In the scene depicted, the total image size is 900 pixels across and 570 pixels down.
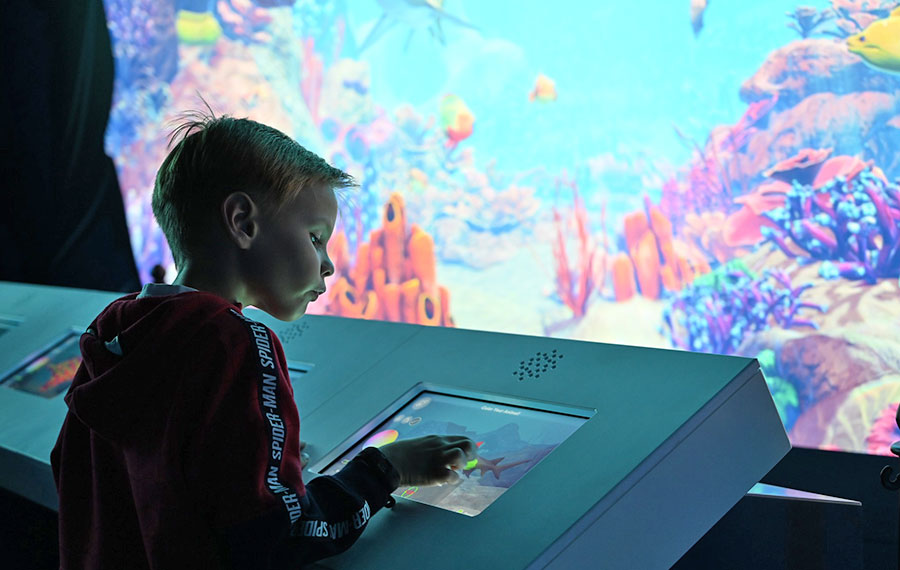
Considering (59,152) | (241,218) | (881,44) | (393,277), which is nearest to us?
(241,218)

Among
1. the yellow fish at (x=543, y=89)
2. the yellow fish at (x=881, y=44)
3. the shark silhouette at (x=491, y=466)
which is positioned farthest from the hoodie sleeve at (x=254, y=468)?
the yellow fish at (x=543, y=89)

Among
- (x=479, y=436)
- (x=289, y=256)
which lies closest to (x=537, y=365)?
(x=479, y=436)

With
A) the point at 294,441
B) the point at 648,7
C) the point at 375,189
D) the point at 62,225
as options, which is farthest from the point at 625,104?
the point at 62,225

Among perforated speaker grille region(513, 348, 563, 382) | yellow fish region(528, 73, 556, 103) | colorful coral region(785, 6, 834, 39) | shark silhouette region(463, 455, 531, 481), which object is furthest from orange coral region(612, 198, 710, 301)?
shark silhouette region(463, 455, 531, 481)

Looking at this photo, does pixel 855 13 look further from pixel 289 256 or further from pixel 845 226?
pixel 289 256

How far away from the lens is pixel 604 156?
4430 millimetres

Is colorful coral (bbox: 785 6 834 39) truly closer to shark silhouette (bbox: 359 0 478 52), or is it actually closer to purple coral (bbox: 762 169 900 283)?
purple coral (bbox: 762 169 900 283)

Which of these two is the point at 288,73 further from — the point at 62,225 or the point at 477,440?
the point at 477,440

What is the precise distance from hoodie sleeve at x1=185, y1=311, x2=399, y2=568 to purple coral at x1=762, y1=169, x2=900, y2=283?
337 cm

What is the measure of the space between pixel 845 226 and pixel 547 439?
3.08 m

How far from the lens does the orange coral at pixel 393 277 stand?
5.16 meters

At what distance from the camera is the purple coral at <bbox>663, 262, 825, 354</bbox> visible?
3928 millimetres

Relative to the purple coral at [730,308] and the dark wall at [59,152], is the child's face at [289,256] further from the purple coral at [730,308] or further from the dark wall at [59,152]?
the dark wall at [59,152]

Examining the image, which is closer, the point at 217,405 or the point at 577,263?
the point at 217,405
